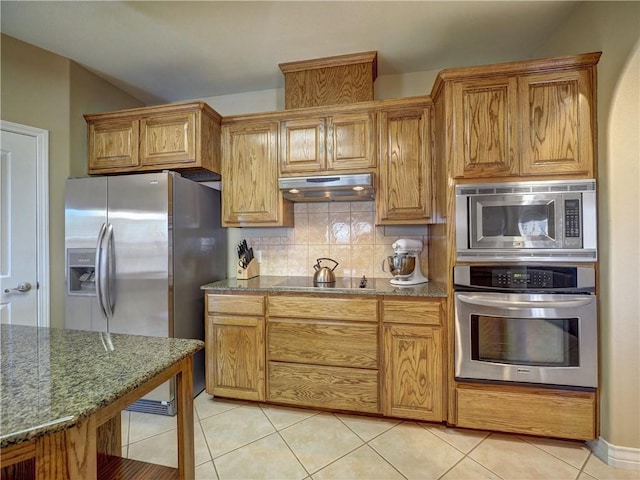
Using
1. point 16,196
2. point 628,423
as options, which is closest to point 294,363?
point 628,423

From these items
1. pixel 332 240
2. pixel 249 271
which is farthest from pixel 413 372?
pixel 249 271

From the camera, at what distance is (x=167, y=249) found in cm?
217

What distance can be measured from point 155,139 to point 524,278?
289 cm

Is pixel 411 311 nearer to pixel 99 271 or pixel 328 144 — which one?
pixel 328 144

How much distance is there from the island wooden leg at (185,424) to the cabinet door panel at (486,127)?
1817mm

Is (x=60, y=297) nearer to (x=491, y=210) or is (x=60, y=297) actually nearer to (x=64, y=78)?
(x=64, y=78)

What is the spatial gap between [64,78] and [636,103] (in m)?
3.87

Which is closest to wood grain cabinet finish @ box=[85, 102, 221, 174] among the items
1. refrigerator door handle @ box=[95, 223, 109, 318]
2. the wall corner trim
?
refrigerator door handle @ box=[95, 223, 109, 318]

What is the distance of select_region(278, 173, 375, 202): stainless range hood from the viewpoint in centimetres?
217

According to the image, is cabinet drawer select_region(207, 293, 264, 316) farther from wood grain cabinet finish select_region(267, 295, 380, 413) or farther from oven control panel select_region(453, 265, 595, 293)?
oven control panel select_region(453, 265, 595, 293)

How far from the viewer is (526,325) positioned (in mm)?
1813

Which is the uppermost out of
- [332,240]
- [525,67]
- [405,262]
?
[525,67]

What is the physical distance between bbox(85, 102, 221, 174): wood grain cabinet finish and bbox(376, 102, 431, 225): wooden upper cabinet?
55.1 inches

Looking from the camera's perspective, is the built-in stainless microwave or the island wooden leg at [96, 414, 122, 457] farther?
the built-in stainless microwave
